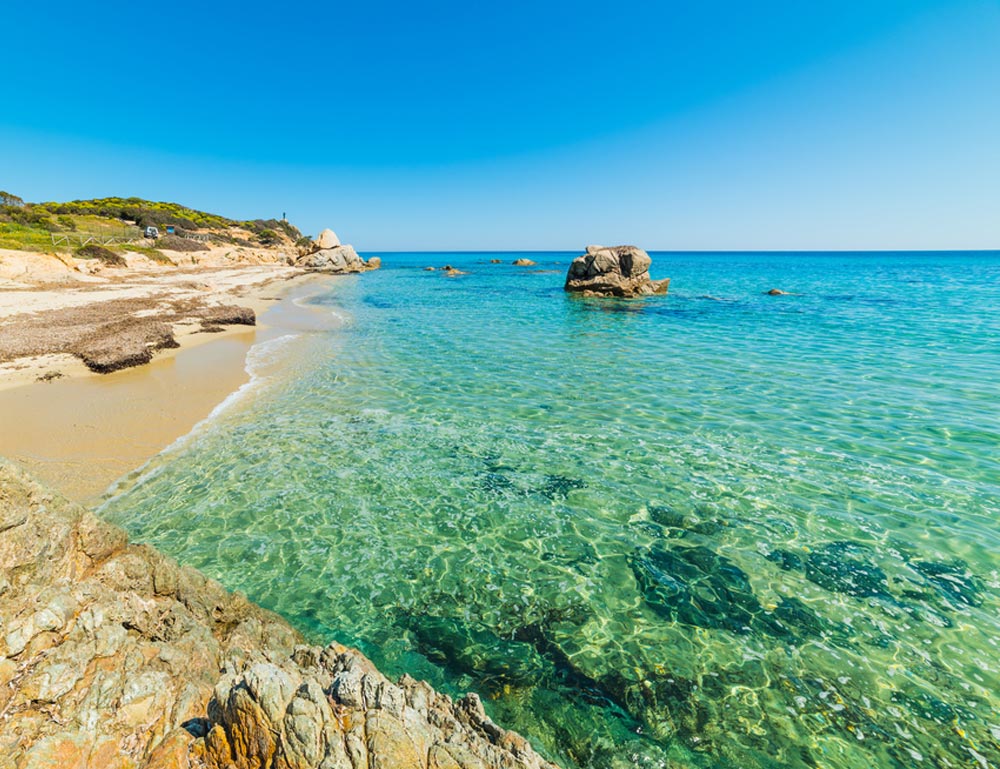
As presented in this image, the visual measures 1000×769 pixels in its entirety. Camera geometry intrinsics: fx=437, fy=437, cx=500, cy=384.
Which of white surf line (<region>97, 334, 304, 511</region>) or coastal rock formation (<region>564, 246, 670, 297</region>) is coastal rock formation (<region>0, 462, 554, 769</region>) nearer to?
white surf line (<region>97, 334, 304, 511</region>)

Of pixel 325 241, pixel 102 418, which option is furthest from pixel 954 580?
pixel 325 241

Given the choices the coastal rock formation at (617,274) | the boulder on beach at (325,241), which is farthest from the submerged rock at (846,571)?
the boulder on beach at (325,241)

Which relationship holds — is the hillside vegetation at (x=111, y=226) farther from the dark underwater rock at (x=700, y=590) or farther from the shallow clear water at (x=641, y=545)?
the dark underwater rock at (x=700, y=590)

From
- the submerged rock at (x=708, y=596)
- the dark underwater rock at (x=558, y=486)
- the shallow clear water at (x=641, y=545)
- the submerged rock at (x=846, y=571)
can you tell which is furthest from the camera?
A: the dark underwater rock at (x=558, y=486)

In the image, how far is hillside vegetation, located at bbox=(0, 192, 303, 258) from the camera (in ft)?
124

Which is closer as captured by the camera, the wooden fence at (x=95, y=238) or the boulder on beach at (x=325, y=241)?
the wooden fence at (x=95, y=238)

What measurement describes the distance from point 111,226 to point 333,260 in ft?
103

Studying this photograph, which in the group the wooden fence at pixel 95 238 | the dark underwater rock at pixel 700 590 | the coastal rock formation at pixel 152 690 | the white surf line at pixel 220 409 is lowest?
the dark underwater rock at pixel 700 590

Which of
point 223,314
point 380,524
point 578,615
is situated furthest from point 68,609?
point 223,314

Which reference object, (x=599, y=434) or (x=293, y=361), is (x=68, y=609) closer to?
(x=599, y=434)

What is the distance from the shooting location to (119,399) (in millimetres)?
11969

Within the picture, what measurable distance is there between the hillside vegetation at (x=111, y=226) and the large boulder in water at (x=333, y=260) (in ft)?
40.1

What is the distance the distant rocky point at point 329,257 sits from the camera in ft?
257

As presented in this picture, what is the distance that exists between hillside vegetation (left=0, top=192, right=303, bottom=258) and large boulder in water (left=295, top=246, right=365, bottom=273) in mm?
12211
